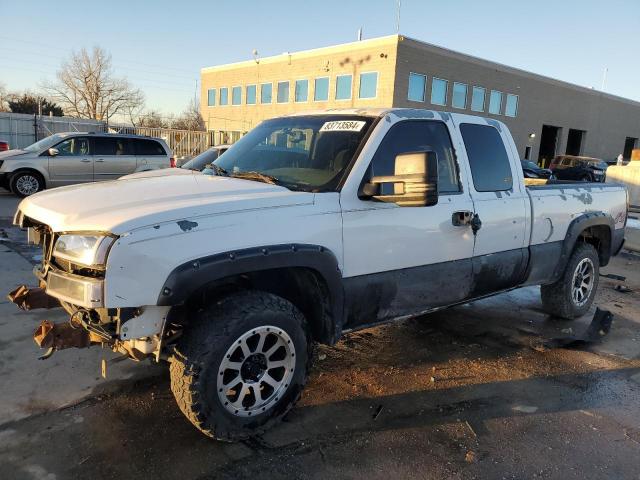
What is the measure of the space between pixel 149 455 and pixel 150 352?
1.97ft

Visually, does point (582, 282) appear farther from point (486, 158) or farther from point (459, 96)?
point (459, 96)

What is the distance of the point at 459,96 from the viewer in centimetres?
3466

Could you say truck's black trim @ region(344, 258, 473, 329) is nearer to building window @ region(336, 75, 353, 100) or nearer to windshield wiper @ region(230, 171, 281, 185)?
windshield wiper @ region(230, 171, 281, 185)

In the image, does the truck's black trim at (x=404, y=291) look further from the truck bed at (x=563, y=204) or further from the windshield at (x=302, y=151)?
the truck bed at (x=563, y=204)

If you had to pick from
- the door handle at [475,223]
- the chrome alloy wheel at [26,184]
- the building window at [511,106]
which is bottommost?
the chrome alloy wheel at [26,184]

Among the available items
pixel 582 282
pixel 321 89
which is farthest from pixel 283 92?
pixel 582 282

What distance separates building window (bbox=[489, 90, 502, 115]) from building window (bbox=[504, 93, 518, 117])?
2.40 ft

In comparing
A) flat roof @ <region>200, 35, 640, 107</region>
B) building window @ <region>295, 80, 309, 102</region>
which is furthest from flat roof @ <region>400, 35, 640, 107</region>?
building window @ <region>295, 80, 309, 102</region>

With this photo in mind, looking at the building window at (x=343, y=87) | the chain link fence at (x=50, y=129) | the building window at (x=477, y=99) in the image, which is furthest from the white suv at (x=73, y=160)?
the building window at (x=477, y=99)

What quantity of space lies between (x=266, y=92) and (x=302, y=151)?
3854 cm

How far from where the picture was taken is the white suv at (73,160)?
13367mm

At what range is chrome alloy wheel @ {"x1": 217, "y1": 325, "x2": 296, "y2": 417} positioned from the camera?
2.92 m

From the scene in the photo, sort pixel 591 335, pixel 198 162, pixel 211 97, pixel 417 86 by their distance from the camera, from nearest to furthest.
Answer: pixel 591 335, pixel 198 162, pixel 417 86, pixel 211 97

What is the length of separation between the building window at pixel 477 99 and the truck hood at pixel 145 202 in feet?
115
